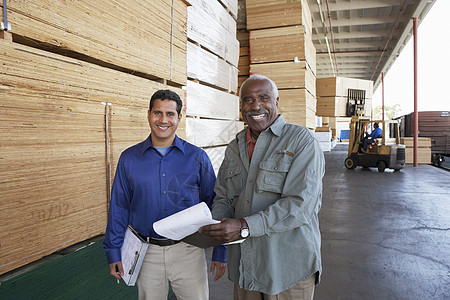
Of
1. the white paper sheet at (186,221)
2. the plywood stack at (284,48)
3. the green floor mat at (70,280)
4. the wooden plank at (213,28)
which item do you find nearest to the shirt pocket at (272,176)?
the white paper sheet at (186,221)

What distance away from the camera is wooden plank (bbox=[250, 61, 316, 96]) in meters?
6.33

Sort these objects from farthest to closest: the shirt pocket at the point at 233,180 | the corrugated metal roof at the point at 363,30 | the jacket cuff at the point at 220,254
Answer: the corrugated metal roof at the point at 363,30
the jacket cuff at the point at 220,254
the shirt pocket at the point at 233,180

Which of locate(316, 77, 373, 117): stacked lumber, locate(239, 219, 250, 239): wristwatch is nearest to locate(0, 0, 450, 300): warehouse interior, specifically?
locate(239, 219, 250, 239): wristwatch

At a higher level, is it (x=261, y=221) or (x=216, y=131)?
(x=216, y=131)

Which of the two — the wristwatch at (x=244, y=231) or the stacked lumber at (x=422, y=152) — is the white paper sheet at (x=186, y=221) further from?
the stacked lumber at (x=422, y=152)

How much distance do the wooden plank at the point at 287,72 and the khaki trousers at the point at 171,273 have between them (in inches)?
203

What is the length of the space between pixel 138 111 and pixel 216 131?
171 cm

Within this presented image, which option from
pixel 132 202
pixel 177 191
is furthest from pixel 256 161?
pixel 132 202

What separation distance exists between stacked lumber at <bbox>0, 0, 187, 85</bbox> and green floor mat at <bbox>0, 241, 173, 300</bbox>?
1.09 m

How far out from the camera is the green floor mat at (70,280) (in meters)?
1.51

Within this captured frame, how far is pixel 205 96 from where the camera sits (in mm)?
3520

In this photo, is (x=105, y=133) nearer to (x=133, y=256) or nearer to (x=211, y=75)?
(x=133, y=256)

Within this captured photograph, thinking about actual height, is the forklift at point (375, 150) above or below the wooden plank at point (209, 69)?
below

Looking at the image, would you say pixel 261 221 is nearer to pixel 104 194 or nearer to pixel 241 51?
pixel 104 194
